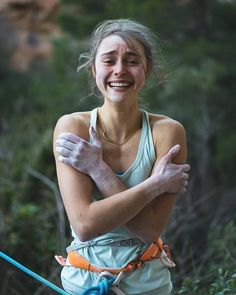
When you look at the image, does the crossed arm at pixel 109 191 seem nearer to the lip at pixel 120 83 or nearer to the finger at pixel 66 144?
the finger at pixel 66 144

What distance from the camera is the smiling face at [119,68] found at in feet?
6.49

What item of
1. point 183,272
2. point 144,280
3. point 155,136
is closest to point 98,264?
point 144,280

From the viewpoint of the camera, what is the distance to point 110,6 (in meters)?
8.30

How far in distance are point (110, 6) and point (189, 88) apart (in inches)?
57.3

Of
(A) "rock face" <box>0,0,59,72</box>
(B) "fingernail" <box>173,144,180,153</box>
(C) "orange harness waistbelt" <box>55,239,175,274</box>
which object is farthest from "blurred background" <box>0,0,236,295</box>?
(B) "fingernail" <box>173,144,180,153</box>

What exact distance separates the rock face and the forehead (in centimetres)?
1097

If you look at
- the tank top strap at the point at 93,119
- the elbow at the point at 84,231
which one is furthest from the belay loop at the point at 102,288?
the tank top strap at the point at 93,119

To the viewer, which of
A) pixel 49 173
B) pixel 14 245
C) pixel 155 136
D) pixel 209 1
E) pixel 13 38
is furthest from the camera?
pixel 13 38

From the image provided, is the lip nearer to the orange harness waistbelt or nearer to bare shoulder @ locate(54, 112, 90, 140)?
bare shoulder @ locate(54, 112, 90, 140)

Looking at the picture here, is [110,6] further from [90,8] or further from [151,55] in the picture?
[151,55]

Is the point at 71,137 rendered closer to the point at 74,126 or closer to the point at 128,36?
the point at 74,126

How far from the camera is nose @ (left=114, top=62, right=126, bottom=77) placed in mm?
1967

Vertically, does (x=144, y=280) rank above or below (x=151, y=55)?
below

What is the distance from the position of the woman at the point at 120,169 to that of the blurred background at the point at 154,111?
1728 millimetres
